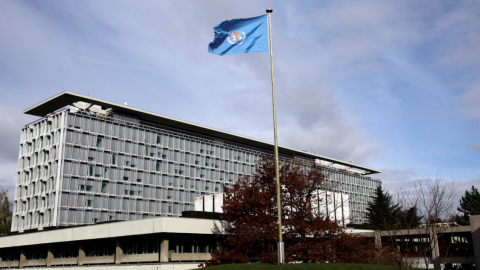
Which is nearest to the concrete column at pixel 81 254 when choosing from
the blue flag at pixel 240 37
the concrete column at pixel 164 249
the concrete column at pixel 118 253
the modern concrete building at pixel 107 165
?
the concrete column at pixel 118 253

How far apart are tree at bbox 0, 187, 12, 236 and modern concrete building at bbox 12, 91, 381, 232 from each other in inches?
538

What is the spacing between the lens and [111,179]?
238 ft

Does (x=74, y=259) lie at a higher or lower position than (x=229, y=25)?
lower

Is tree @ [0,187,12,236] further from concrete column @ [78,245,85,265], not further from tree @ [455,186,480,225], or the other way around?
tree @ [455,186,480,225]

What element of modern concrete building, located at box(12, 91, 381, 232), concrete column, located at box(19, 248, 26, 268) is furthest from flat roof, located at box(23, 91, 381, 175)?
concrete column, located at box(19, 248, 26, 268)

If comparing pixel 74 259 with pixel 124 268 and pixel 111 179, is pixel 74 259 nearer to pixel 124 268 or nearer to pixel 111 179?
pixel 124 268

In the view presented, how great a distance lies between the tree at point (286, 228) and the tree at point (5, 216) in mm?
64813

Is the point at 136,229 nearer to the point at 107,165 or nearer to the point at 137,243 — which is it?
the point at 137,243

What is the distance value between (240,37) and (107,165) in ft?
172

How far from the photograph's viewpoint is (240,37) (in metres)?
26.0

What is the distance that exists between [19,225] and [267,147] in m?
54.8

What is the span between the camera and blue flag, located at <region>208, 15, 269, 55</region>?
25938 mm

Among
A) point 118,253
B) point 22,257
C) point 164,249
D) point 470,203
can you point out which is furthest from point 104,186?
point 470,203

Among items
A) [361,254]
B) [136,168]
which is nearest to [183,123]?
[136,168]
